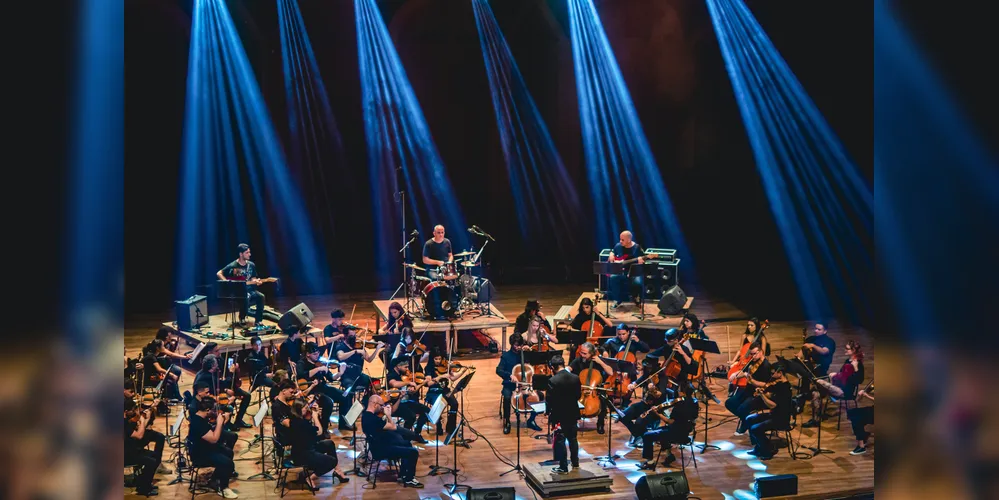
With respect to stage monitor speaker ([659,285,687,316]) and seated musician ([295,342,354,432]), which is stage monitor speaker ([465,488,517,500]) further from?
stage monitor speaker ([659,285,687,316])

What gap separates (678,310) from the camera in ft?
51.3

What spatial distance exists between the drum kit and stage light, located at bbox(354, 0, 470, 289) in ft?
12.6

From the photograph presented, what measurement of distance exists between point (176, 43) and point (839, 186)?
12505mm

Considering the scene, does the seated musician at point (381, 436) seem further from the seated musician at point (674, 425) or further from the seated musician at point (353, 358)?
the seated musician at point (674, 425)

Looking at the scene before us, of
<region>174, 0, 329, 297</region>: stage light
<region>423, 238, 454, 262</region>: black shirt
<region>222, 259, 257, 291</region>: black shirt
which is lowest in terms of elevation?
<region>222, 259, 257, 291</region>: black shirt

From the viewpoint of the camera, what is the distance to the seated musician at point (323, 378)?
36.4ft

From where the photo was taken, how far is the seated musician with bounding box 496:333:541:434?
1223 centimetres

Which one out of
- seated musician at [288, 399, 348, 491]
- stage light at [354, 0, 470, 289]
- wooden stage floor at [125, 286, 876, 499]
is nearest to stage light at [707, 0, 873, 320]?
wooden stage floor at [125, 286, 876, 499]

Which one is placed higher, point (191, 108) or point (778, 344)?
point (191, 108)

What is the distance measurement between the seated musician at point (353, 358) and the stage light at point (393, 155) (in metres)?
6.87

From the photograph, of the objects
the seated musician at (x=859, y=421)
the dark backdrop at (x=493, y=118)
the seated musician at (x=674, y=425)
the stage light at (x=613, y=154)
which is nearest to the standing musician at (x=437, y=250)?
the dark backdrop at (x=493, y=118)
